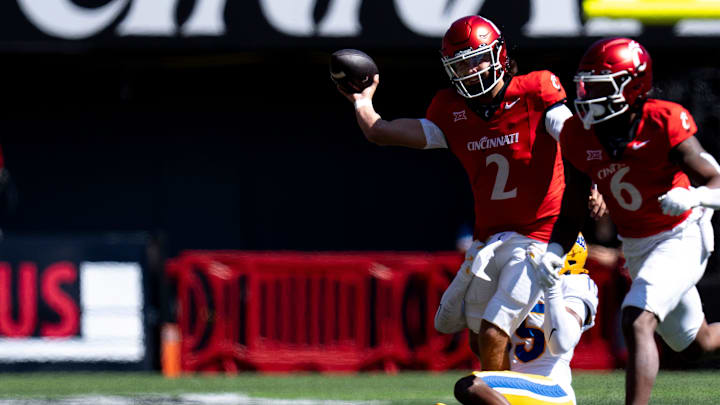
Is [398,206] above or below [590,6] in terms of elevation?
below

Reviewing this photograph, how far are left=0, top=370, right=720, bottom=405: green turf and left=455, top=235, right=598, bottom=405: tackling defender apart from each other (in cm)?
94

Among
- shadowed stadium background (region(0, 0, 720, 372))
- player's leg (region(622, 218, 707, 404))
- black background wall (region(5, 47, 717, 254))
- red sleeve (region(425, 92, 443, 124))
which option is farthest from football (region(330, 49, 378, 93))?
black background wall (region(5, 47, 717, 254))

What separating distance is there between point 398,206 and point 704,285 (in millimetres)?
3893

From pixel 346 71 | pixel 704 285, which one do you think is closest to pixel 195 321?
pixel 704 285

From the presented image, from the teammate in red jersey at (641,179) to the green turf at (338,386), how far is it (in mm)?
1575

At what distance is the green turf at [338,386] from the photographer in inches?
313

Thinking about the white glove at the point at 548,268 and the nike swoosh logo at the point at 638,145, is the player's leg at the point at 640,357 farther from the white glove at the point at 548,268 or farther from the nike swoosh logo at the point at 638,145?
the nike swoosh logo at the point at 638,145

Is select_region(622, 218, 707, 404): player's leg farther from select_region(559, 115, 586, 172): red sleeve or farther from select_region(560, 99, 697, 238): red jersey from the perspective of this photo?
select_region(559, 115, 586, 172): red sleeve

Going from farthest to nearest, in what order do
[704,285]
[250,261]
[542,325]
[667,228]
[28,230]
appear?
[28,230] < [250,261] < [704,285] < [542,325] < [667,228]

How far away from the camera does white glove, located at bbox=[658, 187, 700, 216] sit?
5.14 m

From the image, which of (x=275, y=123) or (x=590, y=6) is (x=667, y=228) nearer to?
(x=590, y=6)

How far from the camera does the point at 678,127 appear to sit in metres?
5.41

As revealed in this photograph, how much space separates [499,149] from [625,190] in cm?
72

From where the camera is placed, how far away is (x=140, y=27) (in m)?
11.2
